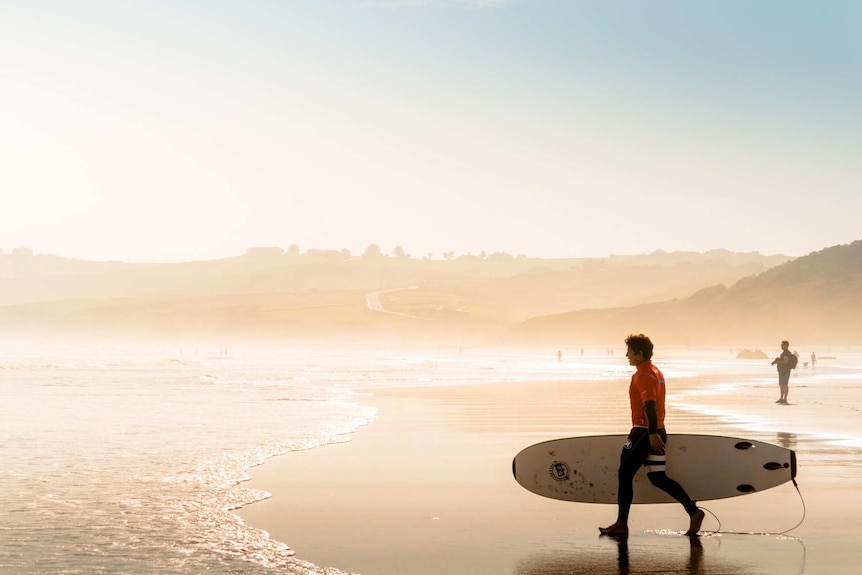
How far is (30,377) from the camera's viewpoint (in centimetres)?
3947

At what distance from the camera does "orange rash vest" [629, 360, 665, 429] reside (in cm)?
806

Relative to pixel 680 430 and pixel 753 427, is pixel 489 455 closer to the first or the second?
pixel 680 430

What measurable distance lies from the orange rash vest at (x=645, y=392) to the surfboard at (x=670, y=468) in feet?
→ 2.66

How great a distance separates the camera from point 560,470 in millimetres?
9141

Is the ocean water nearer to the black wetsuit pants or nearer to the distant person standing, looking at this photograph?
the distant person standing

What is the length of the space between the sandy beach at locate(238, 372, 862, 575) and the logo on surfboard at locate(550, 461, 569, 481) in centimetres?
36

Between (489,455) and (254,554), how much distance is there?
6.47 meters

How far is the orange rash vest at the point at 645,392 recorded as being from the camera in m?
8.06

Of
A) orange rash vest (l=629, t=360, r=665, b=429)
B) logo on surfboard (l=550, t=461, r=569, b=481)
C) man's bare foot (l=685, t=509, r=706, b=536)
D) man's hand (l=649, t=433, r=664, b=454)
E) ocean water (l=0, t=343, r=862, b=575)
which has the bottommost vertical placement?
ocean water (l=0, t=343, r=862, b=575)

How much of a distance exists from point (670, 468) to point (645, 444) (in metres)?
0.87

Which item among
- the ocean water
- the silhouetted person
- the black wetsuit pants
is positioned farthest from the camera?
the silhouetted person

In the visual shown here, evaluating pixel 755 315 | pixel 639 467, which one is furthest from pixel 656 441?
Result: pixel 755 315

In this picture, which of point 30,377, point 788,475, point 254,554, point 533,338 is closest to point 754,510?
point 788,475

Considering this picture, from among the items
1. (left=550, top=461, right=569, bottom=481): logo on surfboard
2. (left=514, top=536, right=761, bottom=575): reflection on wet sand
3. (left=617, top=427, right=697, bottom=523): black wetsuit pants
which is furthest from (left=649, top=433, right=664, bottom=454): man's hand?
(left=550, top=461, right=569, bottom=481): logo on surfboard
